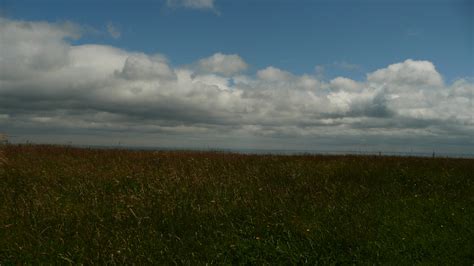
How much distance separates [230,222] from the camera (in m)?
7.07

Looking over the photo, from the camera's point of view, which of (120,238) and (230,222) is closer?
(120,238)

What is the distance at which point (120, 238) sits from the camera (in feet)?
21.4

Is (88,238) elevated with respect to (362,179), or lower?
lower

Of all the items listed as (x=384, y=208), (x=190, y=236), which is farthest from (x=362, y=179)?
(x=190, y=236)

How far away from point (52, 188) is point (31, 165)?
3217mm

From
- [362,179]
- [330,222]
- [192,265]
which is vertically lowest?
[192,265]

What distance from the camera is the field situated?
613 cm

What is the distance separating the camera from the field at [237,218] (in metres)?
6.13

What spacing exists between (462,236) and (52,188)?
9.40 metres

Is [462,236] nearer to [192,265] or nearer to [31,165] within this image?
[192,265]

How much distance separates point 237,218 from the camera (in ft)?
23.8

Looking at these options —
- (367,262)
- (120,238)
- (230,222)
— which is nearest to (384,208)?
(367,262)

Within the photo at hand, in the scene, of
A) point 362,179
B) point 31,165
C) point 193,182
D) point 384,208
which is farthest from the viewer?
point 31,165

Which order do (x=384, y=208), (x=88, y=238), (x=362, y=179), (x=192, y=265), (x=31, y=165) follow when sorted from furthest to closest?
(x=31, y=165) → (x=362, y=179) → (x=384, y=208) → (x=88, y=238) → (x=192, y=265)
